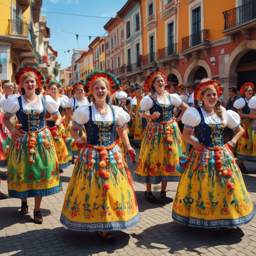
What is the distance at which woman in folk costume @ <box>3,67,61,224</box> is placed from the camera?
166 inches

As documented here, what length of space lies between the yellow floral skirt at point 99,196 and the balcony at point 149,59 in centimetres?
2209

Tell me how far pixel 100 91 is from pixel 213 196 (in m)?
1.86

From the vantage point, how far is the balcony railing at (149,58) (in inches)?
995

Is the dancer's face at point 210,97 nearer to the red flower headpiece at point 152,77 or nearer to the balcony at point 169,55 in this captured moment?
the red flower headpiece at point 152,77

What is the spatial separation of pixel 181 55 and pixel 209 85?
17610 mm

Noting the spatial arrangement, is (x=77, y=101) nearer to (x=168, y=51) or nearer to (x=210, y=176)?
(x=210, y=176)

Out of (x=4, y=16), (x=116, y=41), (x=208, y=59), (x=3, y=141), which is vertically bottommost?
(x=3, y=141)

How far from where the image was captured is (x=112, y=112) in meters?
3.74

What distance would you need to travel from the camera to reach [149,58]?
2619 cm

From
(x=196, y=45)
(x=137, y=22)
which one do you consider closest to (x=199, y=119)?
(x=196, y=45)

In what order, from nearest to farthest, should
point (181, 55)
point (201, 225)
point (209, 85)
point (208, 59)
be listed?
1. point (201, 225)
2. point (209, 85)
3. point (208, 59)
4. point (181, 55)

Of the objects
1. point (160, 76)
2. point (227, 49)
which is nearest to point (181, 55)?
point (227, 49)

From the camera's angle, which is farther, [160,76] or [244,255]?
[160,76]

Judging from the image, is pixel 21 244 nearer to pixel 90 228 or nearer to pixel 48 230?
pixel 48 230
